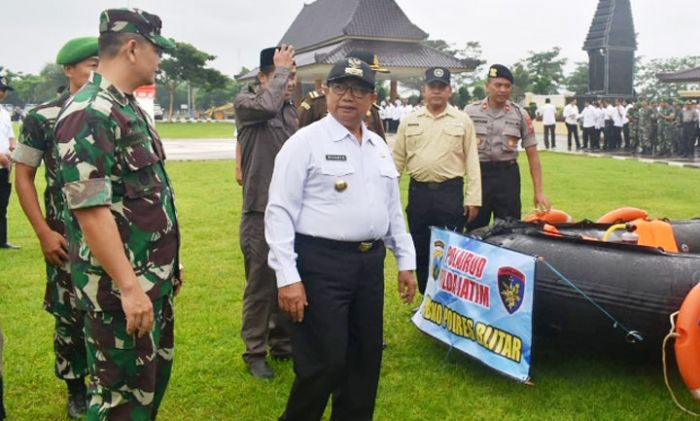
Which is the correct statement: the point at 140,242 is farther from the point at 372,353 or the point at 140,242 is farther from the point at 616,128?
the point at 616,128

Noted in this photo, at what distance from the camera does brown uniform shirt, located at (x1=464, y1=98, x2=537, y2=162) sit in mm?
5418

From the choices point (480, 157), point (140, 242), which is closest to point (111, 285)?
point (140, 242)

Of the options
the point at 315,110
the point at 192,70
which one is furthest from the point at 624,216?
the point at 192,70

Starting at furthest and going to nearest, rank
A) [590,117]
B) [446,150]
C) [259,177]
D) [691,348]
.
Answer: [590,117] < [446,150] < [259,177] < [691,348]

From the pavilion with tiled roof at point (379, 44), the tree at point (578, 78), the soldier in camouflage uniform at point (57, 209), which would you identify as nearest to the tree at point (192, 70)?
the pavilion with tiled roof at point (379, 44)

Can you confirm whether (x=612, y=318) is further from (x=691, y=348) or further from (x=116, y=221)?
(x=116, y=221)

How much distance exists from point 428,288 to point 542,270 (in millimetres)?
792

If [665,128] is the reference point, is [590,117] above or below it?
above

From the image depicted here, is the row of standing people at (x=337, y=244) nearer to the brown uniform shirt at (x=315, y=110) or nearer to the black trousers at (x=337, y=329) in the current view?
the black trousers at (x=337, y=329)

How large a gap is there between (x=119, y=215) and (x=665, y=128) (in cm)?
2148

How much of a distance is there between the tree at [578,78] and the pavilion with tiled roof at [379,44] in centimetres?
3236

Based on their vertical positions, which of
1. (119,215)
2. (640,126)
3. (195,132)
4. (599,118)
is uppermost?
(599,118)

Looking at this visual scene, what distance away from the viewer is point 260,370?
4.01 m

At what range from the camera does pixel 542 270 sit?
404cm
